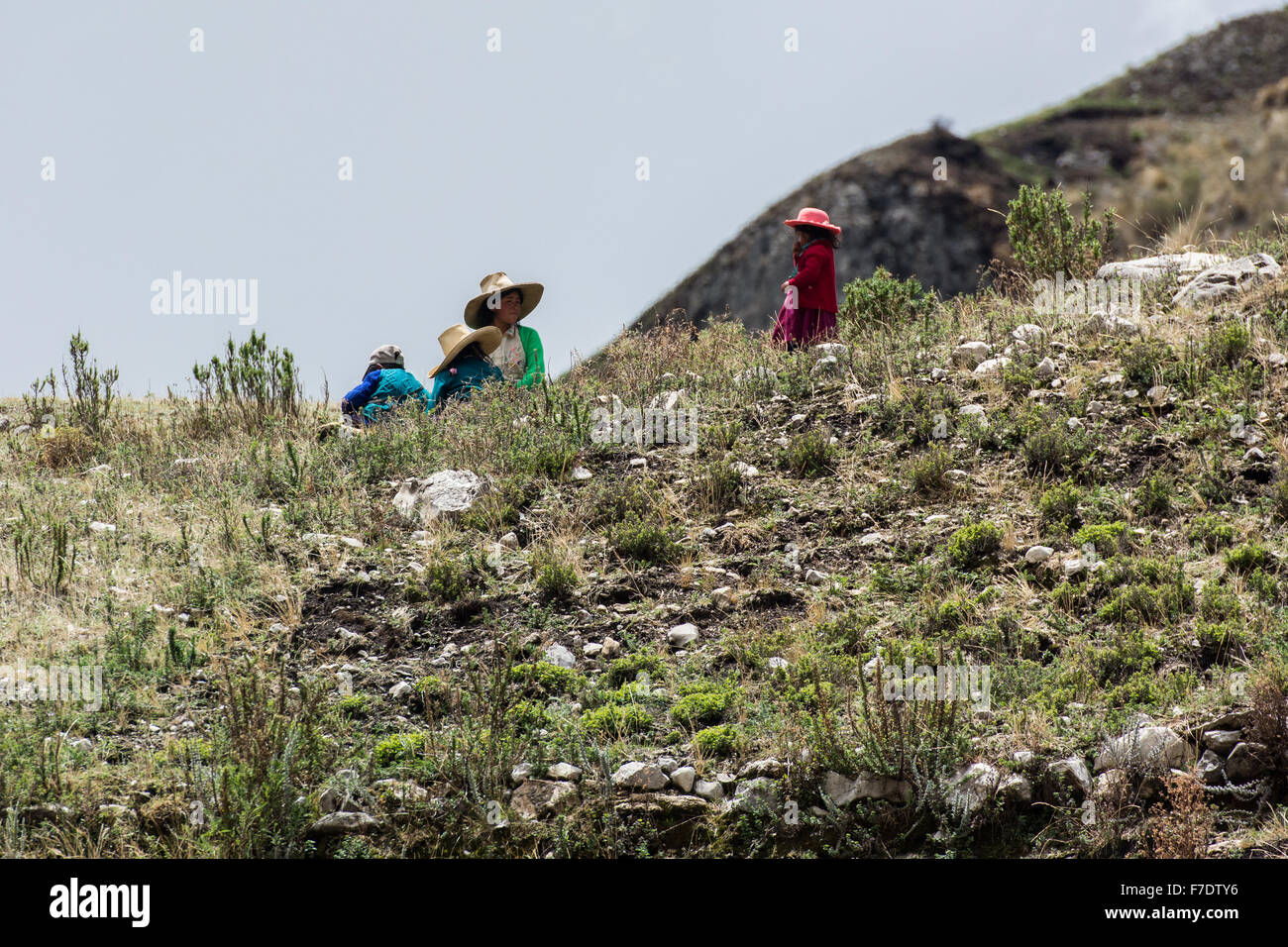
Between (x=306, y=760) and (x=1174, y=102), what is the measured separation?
58085 millimetres

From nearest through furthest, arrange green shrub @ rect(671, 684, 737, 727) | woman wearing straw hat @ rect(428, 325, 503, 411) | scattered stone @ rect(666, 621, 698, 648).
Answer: green shrub @ rect(671, 684, 737, 727)
scattered stone @ rect(666, 621, 698, 648)
woman wearing straw hat @ rect(428, 325, 503, 411)

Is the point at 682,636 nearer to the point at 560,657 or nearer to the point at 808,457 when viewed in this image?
the point at 560,657

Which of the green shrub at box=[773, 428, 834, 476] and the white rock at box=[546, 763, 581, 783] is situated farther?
the green shrub at box=[773, 428, 834, 476]

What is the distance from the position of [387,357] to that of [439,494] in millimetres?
3297

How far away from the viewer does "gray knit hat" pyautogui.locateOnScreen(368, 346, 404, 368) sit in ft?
32.0

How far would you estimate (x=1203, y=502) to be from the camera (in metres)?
5.88

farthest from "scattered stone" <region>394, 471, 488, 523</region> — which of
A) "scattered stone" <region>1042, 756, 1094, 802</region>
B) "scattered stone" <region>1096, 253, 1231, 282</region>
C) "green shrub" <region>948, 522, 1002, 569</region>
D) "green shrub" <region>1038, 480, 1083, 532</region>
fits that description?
"scattered stone" <region>1096, 253, 1231, 282</region>

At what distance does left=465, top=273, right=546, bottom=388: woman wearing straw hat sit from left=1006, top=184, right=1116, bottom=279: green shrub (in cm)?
485

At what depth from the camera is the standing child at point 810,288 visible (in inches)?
383

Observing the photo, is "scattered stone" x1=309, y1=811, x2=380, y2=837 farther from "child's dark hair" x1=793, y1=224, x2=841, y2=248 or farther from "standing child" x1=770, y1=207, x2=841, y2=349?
"child's dark hair" x1=793, y1=224, x2=841, y2=248

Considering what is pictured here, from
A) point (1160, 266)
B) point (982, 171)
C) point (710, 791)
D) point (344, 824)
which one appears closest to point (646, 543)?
point (710, 791)

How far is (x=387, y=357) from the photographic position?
979 centimetres
